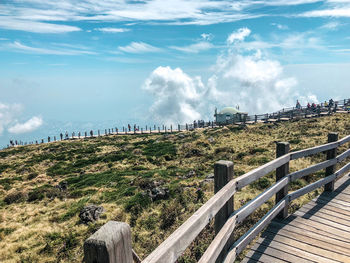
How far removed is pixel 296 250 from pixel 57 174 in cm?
2179

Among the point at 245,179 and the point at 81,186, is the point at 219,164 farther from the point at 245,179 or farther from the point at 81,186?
the point at 81,186

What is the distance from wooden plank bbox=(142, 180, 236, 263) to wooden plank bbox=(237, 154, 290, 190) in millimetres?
536

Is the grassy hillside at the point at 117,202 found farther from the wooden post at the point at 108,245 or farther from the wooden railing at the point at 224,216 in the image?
the wooden post at the point at 108,245

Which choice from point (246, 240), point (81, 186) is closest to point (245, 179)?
point (246, 240)

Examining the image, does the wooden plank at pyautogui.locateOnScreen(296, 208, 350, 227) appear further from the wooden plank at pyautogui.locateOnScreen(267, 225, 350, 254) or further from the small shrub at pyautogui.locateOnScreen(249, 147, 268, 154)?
the small shrub at pyautogui.locateOnScreen(249, 147, 268, 154)

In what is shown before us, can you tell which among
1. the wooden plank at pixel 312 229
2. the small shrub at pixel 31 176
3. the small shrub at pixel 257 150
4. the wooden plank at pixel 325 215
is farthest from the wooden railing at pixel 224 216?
the small shrub at pixel 31 176

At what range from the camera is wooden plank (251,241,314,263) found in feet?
14.4

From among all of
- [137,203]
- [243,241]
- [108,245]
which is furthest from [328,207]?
[137,203]

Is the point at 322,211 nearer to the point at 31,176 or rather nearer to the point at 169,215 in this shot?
the point at 169,215

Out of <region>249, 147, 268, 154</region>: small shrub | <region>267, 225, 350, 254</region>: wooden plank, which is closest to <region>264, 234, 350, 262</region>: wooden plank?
<region>267, 225, 350, 254</region>: wooden plank

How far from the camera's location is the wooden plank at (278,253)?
4.39m

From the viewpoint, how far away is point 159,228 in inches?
343

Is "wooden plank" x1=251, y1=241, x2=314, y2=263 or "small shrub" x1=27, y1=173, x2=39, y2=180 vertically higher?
"wooden plank" x1=251, y1=241, x2=314, y2=263

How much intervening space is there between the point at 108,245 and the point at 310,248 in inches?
185
